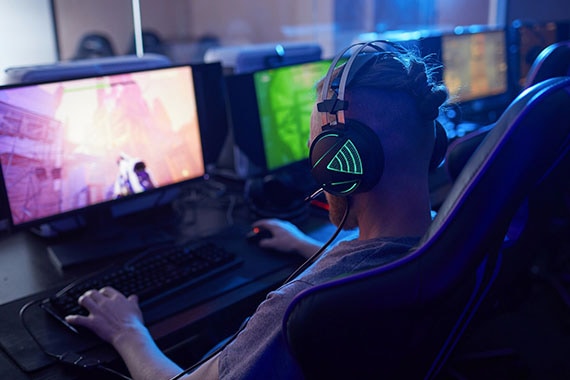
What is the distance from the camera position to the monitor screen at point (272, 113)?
1850mm

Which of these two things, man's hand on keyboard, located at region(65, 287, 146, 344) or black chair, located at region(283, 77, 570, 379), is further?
man's hand on keyboard, located at region(65, 287, 146, 344)

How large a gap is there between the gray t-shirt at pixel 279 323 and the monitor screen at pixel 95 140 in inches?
29.1

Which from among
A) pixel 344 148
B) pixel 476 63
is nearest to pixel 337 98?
pixel 344 148

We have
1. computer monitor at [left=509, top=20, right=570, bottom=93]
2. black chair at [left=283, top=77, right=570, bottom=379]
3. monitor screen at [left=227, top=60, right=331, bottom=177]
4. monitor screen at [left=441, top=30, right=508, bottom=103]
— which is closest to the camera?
black chair at [left=283, top=77, right=570, bottom=379]

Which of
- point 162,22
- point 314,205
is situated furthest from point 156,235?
point 162,22

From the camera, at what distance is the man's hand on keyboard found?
1146mm

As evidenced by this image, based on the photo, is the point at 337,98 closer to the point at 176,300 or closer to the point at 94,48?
the point at 176,300

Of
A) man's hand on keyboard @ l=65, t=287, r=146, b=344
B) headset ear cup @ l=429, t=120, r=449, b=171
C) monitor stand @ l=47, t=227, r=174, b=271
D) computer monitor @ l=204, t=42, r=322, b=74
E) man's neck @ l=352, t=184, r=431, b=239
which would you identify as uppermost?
computer monitor @ l=204, t=42, r=322, b=74

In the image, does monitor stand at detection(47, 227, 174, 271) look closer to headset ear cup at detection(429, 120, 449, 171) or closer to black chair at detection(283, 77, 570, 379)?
headset ear cup at detection(429, 120, 449, 171)

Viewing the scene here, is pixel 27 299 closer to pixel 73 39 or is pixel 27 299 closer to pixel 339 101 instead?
pixel 339 101

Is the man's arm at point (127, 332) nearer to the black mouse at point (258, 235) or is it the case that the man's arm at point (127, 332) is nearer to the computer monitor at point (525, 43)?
the black mouse at point (258, 235)

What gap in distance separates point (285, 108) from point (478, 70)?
1.33 metres

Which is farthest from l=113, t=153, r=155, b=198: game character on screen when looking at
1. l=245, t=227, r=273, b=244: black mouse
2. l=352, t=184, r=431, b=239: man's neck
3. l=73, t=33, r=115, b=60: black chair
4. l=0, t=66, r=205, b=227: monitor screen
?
l=73, t=33, r=115, b=60: black chair

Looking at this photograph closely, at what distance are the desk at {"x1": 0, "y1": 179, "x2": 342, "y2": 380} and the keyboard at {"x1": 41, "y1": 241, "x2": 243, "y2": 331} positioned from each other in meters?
0.03
